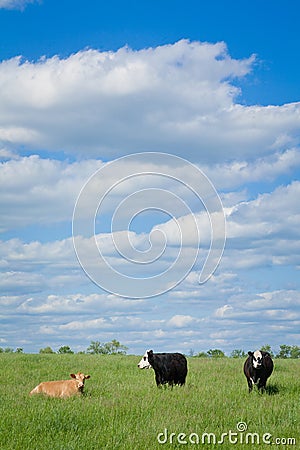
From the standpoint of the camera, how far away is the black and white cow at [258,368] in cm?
1641

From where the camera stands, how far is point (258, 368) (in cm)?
1639

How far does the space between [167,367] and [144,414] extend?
4.49m

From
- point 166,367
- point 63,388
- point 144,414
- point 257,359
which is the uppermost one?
point 257,359

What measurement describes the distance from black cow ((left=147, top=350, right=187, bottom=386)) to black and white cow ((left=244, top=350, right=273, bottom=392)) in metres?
2.00

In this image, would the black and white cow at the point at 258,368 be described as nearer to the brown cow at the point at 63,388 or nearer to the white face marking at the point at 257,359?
the white face marking at the point at 257,359

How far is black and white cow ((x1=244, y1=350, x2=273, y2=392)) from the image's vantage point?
16.4m

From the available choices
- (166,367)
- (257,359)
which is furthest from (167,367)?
(257,359)

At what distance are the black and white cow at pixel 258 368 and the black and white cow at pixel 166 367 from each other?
6.56 ft

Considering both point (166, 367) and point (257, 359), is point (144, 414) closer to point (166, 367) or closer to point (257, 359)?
point (166, 367)

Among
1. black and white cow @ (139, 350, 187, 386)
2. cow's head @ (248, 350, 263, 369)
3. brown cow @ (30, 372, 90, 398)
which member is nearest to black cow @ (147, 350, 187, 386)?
black and white cow @ (139, 350, 187, 386)

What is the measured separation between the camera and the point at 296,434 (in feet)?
38.8

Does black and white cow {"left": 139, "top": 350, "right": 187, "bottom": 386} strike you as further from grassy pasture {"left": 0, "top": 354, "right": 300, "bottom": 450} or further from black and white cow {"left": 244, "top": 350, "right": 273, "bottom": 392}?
black and white cow {"left": 244, "top": 350, "right": 273, "bottom": 392}

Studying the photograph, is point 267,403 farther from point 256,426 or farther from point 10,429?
point 10,429

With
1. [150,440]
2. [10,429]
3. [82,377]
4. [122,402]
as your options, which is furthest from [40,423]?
[82,377]
